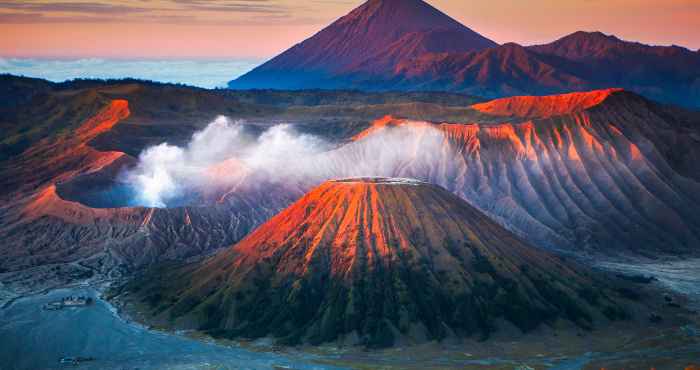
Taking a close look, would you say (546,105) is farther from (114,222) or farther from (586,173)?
(114,222)

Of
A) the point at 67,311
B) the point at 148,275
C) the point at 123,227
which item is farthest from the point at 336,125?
the point at 67,311

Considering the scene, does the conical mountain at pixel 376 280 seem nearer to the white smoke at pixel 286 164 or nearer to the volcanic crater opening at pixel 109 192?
the volcanic crater opening at pixel 109 192

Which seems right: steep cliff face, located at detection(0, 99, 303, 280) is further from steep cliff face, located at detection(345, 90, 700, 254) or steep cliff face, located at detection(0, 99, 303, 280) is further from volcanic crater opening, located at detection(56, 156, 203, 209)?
steep cliff face, located at detection(345, 90, 700, 254)

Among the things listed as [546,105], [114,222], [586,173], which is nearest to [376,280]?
[114,222]

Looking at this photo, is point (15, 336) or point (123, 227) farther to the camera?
point (123, 227)

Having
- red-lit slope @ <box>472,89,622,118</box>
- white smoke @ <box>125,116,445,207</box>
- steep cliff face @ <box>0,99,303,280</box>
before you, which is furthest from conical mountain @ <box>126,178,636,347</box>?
red-lit slope @ <box>472,89,622,118</box>

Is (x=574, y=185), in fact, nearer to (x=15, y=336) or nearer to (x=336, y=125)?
(x=336, y=125)

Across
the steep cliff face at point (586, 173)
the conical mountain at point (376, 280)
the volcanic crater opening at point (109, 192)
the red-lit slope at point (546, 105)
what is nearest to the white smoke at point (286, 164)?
the volcanic crater opening at point (109, 192)
